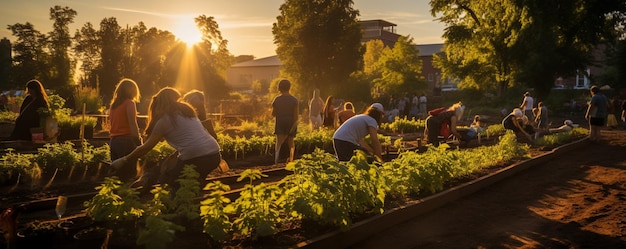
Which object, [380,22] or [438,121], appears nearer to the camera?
[438,121]

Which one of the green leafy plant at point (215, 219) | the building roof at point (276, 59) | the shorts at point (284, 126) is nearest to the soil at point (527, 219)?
the green leafy plant at point (215, 219)

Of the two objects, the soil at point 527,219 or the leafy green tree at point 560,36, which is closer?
the soil at point 527,219

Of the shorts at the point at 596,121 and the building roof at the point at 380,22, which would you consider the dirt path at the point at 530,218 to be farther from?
the building roof at the point at 380,22

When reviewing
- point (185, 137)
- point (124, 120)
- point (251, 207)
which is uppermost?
point (124, 120)

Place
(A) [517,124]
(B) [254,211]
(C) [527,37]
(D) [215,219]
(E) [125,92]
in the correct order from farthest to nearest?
1. (C) [527,37]
2. (A) [517,124]
3. (E) [125,92]
4. (B) [254,211]
5. (D) [215,219]

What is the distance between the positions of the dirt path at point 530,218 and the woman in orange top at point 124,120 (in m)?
3.42

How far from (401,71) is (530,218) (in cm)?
4233

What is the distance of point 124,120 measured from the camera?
23.4ft

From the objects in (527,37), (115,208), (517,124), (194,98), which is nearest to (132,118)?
(194,98)

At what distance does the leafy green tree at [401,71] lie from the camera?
4816 centimetres

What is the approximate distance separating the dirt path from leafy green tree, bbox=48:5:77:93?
41.7 m

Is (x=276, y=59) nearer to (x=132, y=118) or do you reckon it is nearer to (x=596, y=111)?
(x=596, y=111)

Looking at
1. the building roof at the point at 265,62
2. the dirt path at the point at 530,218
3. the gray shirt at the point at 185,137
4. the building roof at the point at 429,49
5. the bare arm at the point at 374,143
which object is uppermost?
the building roof at the point at 429,49

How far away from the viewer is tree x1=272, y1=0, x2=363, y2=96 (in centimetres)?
4862
